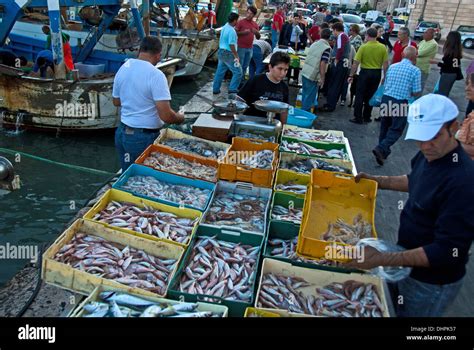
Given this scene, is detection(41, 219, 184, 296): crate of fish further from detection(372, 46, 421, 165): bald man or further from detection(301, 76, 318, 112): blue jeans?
detection(301, 76, 318, 112): blue jeans

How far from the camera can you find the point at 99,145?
9125mm

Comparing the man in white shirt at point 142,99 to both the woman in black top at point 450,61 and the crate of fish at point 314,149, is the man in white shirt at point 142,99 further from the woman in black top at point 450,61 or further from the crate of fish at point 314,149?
the woman in black top at point 450,61

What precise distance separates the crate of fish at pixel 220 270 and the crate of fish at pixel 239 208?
12 centimetres

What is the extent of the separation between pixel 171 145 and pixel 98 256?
246 cm

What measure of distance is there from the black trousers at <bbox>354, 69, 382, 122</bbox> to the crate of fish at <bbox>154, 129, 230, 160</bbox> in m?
5.00

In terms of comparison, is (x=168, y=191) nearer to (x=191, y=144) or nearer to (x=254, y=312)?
(x=191, y=144)

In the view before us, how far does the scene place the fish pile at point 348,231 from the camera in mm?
3482

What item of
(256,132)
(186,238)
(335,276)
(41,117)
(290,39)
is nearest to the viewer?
(335,276)

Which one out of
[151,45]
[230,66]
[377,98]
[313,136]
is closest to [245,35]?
[230,66]

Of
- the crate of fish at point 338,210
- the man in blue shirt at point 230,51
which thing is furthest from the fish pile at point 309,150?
the man in blue shirt at point 230,51

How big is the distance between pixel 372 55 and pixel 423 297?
279 inches

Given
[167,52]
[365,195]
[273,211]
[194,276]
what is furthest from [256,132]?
[167,52]

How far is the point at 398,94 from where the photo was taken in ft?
22.8
